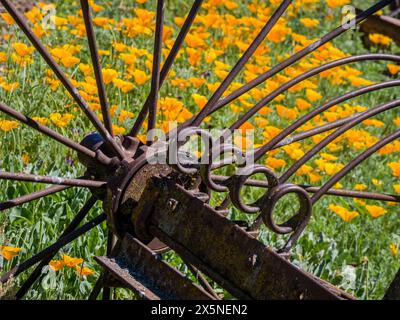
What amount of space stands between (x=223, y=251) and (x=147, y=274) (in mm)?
189

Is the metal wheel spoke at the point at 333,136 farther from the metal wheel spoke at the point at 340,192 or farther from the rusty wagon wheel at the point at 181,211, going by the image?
the metal wheel spoke at the point at 340,192

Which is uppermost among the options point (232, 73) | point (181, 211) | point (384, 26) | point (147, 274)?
point (384, 26)

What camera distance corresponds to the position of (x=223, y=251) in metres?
2.03

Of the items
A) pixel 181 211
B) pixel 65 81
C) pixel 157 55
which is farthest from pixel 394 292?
pixel 65 81

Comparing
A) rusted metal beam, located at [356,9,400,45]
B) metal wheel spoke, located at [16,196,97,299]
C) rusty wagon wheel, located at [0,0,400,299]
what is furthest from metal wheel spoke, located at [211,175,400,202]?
rusted metal beam, located at [356,9,400,45]

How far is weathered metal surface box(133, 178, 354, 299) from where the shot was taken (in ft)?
6.28

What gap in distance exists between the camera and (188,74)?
4.97 metres

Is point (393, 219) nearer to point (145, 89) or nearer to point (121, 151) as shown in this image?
point (145, 89)

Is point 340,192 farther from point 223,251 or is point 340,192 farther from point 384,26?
point 384,26

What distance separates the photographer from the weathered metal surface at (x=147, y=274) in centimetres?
199

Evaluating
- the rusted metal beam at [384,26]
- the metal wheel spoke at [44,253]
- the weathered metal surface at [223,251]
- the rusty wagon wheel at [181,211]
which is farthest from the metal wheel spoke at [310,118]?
the rusted metal beam at [384,26]

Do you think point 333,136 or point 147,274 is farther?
point 333,136

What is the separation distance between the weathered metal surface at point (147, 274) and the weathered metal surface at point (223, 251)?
66 mm
